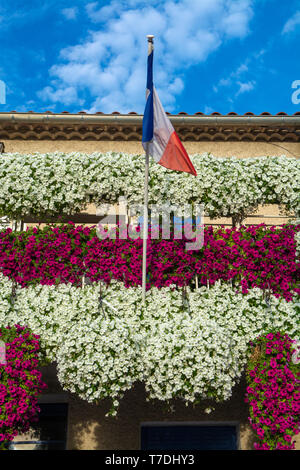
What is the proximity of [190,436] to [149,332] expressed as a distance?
126 inches

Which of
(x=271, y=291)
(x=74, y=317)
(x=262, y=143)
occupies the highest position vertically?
(x=262, y=143)

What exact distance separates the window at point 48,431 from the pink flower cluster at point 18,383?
248 cm

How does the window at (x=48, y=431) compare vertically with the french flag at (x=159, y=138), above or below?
below

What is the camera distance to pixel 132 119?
10961 millimetres

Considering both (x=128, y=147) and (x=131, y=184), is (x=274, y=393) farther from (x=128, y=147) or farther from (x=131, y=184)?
(x=128, y=147)

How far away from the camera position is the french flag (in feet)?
25.7

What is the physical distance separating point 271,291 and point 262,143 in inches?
199

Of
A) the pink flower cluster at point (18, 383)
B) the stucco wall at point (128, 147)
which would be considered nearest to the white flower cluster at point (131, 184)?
the pink flower cluster at point (18, 383)

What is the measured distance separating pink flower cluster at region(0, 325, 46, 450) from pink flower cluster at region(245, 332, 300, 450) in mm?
3360

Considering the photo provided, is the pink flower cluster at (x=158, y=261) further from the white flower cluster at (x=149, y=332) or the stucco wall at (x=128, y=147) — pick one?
the stucco wall at (x=128, y=147)

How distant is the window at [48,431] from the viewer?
30.6 ft
